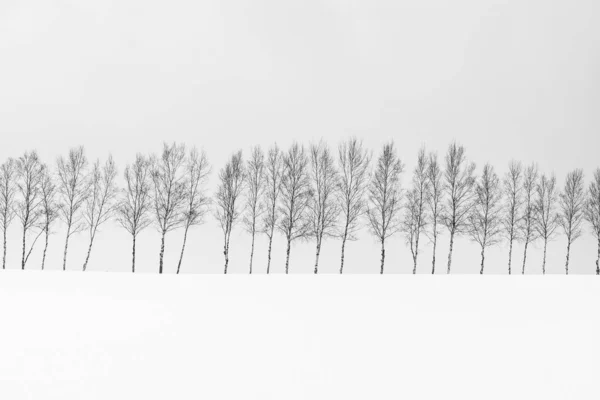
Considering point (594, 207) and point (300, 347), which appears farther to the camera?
point (594, 207)

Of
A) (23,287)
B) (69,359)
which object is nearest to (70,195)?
(23,287)

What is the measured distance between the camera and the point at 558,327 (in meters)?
8.13

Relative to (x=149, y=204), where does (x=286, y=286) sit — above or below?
below

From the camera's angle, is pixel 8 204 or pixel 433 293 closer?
pixel 433 293

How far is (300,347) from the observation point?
6867 millimetres

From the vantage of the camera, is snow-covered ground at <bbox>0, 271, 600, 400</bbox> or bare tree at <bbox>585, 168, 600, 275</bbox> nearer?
snow-covered ground at <bbox>0, 271, 600, 400</bbox>

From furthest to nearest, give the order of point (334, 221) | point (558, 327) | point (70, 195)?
point (70, 195), point (334, 221), point (558, 327)

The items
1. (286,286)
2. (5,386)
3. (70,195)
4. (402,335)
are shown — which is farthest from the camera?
(70,195)

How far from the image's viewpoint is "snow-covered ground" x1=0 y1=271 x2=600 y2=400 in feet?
17.6

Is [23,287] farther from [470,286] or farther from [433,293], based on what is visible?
[470,286]

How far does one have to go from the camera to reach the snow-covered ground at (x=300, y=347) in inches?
211

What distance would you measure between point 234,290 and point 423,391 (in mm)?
9116

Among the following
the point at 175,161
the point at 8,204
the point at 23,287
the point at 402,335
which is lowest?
the point at 23,287

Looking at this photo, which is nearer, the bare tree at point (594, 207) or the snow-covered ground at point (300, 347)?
the snow-covered ground at point (300, 347)
